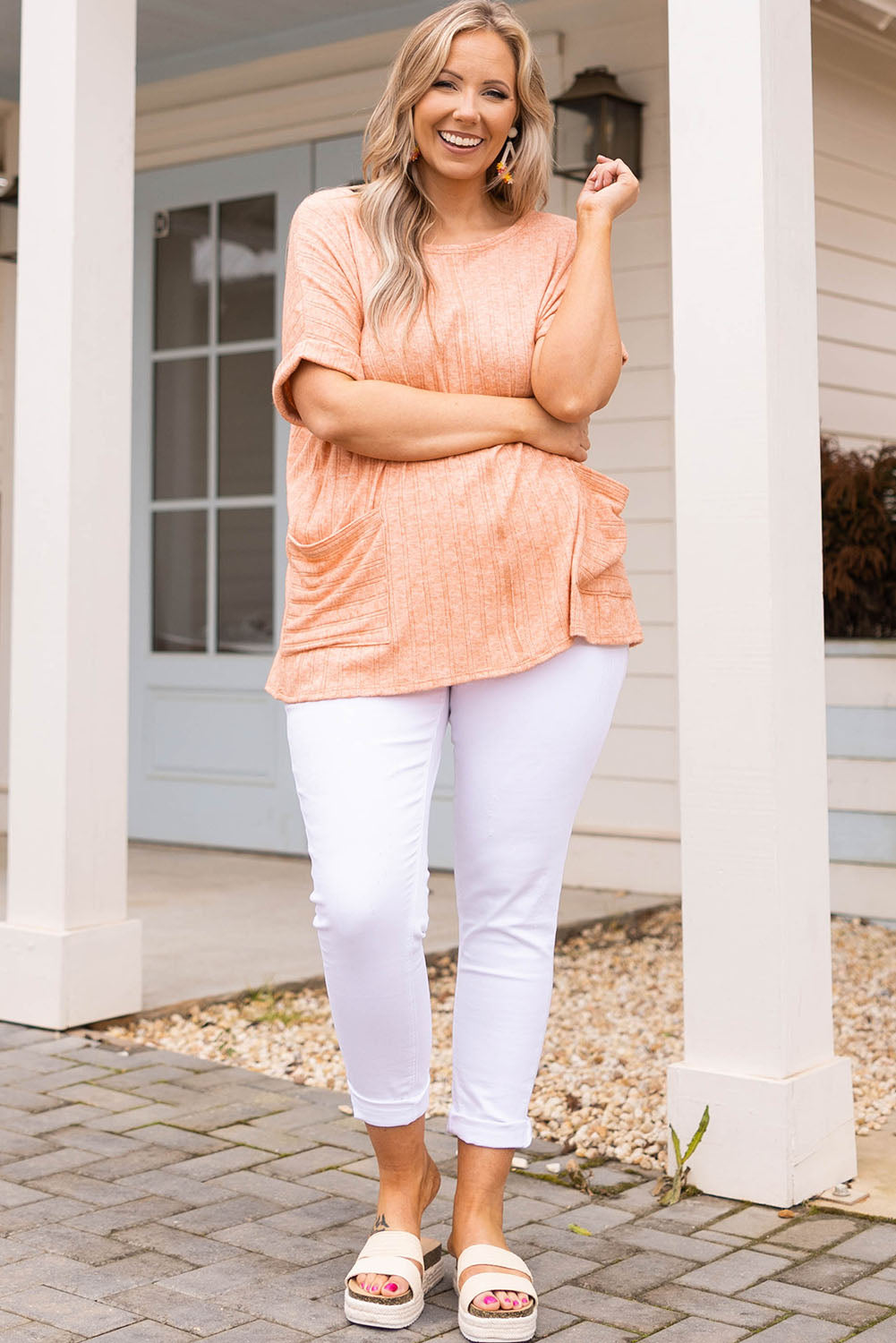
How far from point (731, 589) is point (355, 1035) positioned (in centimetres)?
93

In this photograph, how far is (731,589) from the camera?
2.42 metres

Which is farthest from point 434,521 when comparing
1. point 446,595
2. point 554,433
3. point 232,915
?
point 232,915

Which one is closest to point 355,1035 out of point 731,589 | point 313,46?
point 731,589

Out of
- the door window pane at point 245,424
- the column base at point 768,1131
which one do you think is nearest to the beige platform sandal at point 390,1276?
the column base at point 768,1131

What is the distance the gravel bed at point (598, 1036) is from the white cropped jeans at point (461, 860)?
720 millimetres

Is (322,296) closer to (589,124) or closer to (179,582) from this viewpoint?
(589,124)

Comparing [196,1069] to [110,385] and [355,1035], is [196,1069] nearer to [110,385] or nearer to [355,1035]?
[355,1035]

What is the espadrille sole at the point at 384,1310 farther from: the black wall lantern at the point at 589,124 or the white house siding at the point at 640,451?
the black wall lantern at the point at 589,124

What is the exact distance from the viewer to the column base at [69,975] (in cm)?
337

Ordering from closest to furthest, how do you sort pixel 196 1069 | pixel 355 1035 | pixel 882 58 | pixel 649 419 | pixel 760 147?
pixel 355 1035 < pixel 760 147 < pixel 196 1069 < pixel 649 419 < pixel 882 58

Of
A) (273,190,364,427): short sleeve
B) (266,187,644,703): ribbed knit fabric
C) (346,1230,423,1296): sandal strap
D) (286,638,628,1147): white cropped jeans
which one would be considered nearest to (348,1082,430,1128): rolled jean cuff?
(286,638,628,1147): white cropped jeans

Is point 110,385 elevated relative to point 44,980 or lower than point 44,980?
elevated

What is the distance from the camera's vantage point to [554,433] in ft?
6.57

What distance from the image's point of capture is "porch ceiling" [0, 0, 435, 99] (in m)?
5.24
